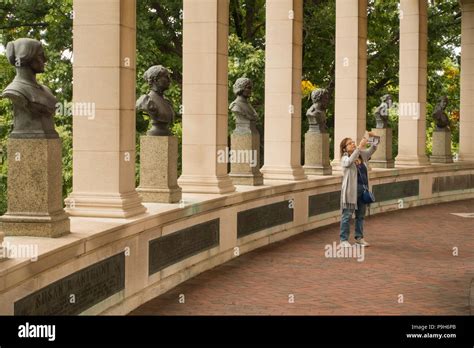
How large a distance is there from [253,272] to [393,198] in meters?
14.7

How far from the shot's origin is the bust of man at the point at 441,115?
1460 inches

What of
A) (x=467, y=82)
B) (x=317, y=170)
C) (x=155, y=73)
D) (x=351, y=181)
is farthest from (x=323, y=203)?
(x=467, y=82)

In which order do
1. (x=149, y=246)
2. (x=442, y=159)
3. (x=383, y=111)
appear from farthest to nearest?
(x=442, y=159), (x=383, y=111), (x=149, y=246)

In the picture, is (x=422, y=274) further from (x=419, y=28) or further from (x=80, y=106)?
(x=419, y=28)

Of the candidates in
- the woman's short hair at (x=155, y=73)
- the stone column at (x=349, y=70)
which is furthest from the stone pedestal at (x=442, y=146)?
the woman's short hair at (x=155, y=73)

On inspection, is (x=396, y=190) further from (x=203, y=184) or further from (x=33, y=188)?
(x=33, y=188)

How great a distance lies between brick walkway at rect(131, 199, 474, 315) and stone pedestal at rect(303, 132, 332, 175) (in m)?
3.49

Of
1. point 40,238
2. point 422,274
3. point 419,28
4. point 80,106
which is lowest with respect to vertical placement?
point 422,274

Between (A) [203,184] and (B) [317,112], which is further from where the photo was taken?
(B) [317,112]

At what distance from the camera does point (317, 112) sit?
26969 mm

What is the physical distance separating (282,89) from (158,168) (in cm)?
829

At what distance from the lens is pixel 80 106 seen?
14.9m

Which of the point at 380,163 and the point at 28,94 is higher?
the point at 28,94

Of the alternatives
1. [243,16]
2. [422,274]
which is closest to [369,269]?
[422,274]
